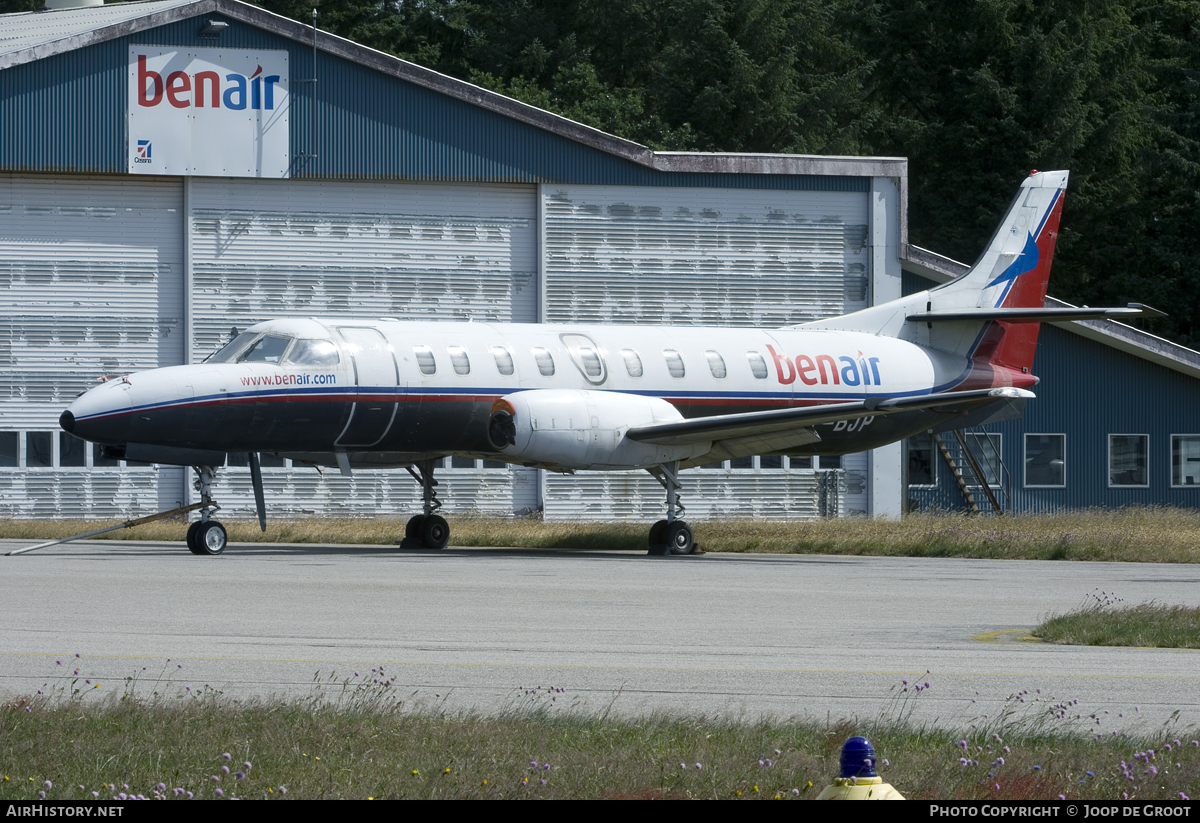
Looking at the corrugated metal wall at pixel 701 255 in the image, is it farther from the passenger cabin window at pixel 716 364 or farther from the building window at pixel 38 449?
the building window at pixel 38 449

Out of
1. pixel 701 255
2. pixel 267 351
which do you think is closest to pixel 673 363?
pixel 267 351

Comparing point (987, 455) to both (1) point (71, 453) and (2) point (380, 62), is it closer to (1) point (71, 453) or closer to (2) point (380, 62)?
(2) point (380, 62)

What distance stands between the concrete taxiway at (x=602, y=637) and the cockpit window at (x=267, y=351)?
134 inches

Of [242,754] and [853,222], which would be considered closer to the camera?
[242,754]

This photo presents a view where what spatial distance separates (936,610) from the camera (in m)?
15.5

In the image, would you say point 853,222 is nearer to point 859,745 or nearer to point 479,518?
point 479,518

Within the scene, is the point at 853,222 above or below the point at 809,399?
above

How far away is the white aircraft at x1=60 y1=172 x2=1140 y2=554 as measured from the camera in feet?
72.8

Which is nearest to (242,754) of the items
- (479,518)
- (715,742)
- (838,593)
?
(715,742)

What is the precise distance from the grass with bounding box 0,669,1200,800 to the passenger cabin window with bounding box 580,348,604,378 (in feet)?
52.7

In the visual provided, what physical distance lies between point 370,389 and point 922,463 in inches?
777

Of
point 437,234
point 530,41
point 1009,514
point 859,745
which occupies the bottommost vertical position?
point 1009,514

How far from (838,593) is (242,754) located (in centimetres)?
1077

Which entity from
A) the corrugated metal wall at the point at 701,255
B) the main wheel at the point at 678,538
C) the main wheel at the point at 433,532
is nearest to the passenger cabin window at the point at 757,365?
the main wheel at the point at 678,538
